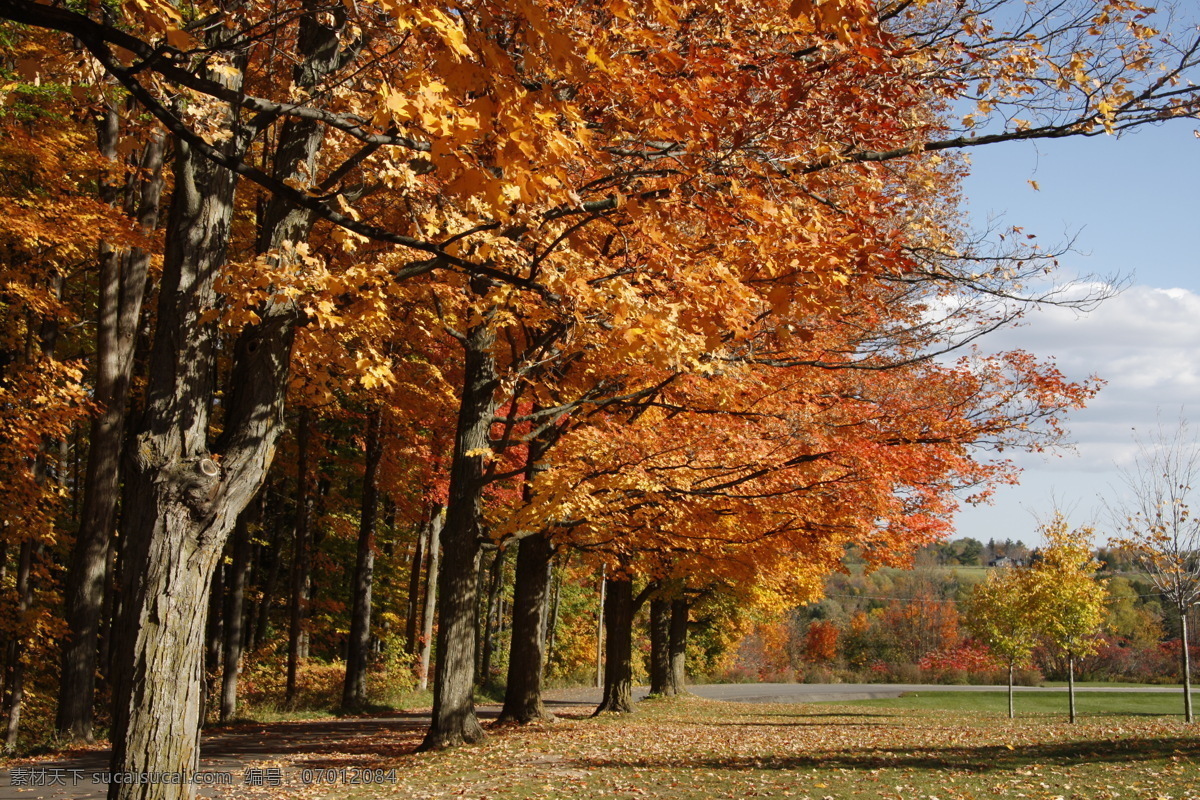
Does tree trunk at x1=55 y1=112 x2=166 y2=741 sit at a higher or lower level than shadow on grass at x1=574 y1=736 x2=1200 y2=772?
higher

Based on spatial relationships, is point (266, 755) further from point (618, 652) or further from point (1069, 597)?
point (1069, 597)

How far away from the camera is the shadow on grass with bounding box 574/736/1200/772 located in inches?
402

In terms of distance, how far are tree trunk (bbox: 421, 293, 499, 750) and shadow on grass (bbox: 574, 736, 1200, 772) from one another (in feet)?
5.81

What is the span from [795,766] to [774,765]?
257 millimetres

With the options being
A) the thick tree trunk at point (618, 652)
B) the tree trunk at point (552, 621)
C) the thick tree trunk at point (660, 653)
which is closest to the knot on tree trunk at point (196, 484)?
the thick tree trunk at point (618, 652)

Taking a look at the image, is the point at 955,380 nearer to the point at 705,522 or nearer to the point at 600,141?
the point at 705,522

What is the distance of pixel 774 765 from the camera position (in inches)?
409

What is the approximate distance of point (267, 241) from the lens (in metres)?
6.32

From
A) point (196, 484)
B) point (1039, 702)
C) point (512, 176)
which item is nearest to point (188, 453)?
point (196, 484)

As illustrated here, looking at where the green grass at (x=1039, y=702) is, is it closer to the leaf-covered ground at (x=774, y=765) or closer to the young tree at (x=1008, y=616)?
the young tree at (x=1008, y=616)

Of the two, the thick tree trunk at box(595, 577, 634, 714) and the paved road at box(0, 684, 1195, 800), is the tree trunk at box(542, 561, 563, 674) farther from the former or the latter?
the paved road at box(0, 684, 1195, 800)

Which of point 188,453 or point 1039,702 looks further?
point 1039,702

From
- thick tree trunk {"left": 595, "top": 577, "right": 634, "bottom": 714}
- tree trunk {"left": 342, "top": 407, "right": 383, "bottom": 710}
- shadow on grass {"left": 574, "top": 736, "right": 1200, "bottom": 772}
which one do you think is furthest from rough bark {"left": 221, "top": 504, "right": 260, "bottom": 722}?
shadow on grass {"left": 574, "top": 736, "right": 1200, "bottom": 772}

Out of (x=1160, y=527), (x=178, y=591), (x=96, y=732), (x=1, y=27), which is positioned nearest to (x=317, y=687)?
(x=96, y=732)
